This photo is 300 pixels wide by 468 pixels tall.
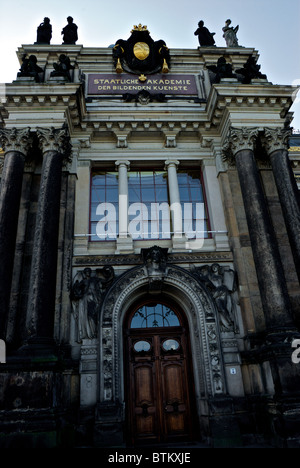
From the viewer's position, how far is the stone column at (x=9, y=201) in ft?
28.5

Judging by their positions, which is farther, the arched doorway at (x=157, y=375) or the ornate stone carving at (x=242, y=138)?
the ornate stone carving at (x=242, y=138)

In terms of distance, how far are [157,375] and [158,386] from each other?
11.8 inches

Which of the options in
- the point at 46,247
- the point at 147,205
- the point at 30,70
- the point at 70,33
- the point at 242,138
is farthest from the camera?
the point at 70,33

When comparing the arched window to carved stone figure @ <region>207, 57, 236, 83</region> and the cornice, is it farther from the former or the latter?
carved stone figure @ <region>207, 57, 236, 83</region>

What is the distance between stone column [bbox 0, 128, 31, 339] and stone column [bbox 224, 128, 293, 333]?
7.01m

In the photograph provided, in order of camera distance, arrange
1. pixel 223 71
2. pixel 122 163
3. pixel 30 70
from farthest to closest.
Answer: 1. pixel 223 71
2. pixel 122 163
3. pixel 30 70


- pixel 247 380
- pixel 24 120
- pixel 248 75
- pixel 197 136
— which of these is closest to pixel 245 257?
pixel 247 380

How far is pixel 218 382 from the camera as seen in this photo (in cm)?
902

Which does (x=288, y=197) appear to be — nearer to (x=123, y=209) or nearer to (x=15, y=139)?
(x=123, y=209)

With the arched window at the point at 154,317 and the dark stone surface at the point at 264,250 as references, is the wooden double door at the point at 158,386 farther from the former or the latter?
the dark stone surface at the point at 264,250

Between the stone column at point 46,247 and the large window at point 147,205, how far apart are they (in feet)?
6.30

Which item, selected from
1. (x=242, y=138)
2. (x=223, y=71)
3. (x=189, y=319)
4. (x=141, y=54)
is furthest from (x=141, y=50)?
(x=189, y=319)

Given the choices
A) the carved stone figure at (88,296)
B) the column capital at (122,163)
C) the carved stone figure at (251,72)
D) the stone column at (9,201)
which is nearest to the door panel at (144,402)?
the carved stone figure at (88,296)

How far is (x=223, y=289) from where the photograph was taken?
10070 millimetres
